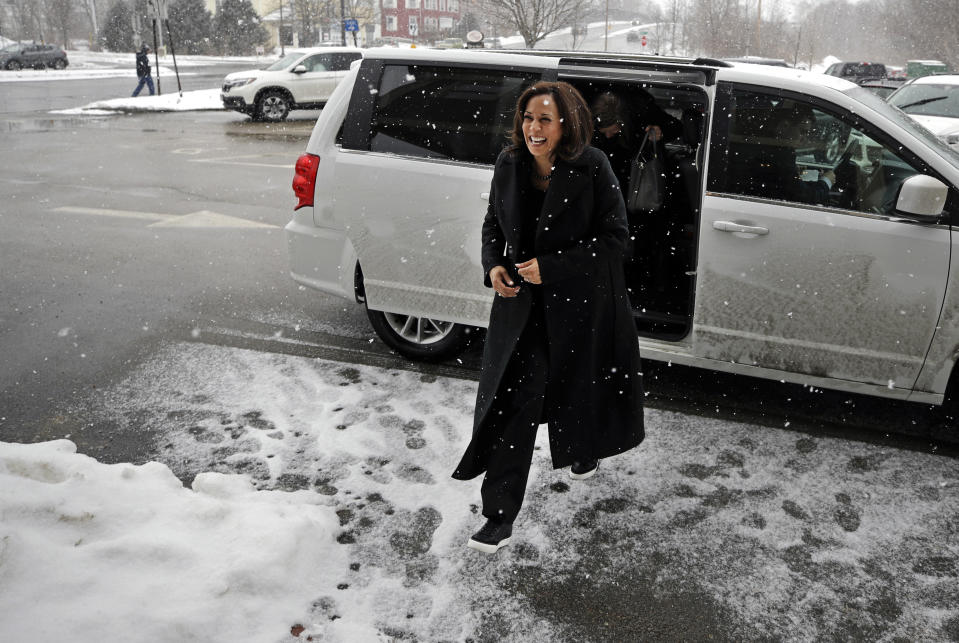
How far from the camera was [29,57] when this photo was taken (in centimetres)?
4478

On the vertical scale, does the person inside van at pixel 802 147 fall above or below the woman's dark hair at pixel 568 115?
below

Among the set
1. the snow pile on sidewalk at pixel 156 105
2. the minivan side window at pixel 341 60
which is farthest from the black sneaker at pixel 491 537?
the snow pile on sidewalk at pixel 156 105

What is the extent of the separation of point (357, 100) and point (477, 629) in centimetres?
320

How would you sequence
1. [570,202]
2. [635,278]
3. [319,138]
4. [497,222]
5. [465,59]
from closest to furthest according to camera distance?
[570,202], [497,222], [465,59], [319,138], [635,278]

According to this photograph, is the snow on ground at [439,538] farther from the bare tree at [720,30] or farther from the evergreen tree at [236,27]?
the evergreen tree at [236,27]

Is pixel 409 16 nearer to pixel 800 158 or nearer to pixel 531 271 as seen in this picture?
pixel 800 158

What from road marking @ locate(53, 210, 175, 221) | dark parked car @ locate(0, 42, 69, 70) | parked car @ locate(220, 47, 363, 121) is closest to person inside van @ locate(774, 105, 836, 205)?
road marking @ locate(53, 210, 175, 221)

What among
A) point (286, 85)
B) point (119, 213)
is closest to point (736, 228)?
point (119, 213)

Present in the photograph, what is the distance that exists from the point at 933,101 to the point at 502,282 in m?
12.3

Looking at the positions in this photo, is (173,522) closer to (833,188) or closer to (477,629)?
(477,629)

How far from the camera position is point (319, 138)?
4.84 m

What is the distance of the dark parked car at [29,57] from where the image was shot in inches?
1748

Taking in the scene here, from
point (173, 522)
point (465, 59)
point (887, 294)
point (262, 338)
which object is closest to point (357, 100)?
point (465, 59)

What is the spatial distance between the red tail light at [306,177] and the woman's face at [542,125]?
7.15 ft
